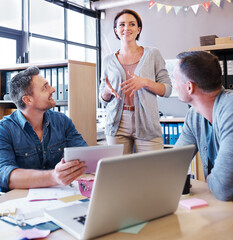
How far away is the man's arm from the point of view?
3.80 ft

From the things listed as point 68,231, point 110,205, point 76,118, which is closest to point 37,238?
point 68,231

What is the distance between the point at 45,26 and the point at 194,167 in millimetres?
3112

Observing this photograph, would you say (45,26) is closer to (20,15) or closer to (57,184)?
(20,15)

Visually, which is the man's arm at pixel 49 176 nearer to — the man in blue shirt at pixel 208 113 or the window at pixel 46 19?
the man in blue shirt at pixel 208 113

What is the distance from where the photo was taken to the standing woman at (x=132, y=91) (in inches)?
79.5

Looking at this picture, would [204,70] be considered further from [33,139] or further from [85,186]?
[33,139]

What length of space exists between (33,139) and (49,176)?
435 mm

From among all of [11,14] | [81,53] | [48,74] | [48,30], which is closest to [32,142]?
[48,74]

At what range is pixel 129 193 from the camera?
0.76 m

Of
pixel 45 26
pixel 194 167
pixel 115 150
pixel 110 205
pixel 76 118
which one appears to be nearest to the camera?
pixel 110 205

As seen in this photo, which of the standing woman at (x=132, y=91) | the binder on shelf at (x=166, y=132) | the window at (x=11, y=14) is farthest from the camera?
the window at (x=11, y=14)

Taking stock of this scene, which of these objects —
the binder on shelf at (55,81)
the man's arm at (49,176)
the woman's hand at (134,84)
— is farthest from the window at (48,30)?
the man's arm at (49,176)

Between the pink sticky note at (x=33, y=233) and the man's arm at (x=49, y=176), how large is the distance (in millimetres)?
349

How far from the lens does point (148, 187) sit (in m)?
0.79
